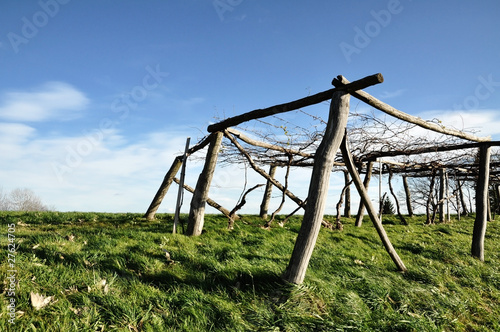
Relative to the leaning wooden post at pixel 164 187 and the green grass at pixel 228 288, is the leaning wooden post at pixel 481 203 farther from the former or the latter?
the leaning wooden post at pixel 164 187

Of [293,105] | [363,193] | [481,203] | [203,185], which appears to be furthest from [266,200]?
[293,105]

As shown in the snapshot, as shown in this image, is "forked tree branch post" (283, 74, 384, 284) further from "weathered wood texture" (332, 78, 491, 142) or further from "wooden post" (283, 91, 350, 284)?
"weathered wood texture" (332, 78, 491, 142)

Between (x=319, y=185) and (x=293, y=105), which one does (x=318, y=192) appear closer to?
(x=319, y=185)

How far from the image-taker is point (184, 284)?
399 cm

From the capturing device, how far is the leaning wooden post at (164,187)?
8578 millimetres

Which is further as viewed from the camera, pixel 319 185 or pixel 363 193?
pixel 363 193

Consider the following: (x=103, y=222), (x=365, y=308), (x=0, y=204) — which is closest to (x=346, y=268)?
(x=365, y=308)

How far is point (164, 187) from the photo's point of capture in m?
8.70

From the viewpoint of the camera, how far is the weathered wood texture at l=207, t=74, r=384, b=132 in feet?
14.0

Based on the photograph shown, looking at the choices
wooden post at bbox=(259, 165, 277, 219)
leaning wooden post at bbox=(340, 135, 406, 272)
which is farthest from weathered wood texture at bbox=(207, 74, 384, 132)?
wooden post at bbox=(259, 165, 277, 219)

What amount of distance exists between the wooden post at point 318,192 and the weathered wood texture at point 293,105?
19 cm

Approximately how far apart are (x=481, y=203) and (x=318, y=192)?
20.8 feet

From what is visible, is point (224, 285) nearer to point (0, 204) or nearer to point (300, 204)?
point (300, 204)

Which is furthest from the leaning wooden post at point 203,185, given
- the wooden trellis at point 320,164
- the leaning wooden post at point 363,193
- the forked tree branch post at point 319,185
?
the forked tree branch post at point 319,185
